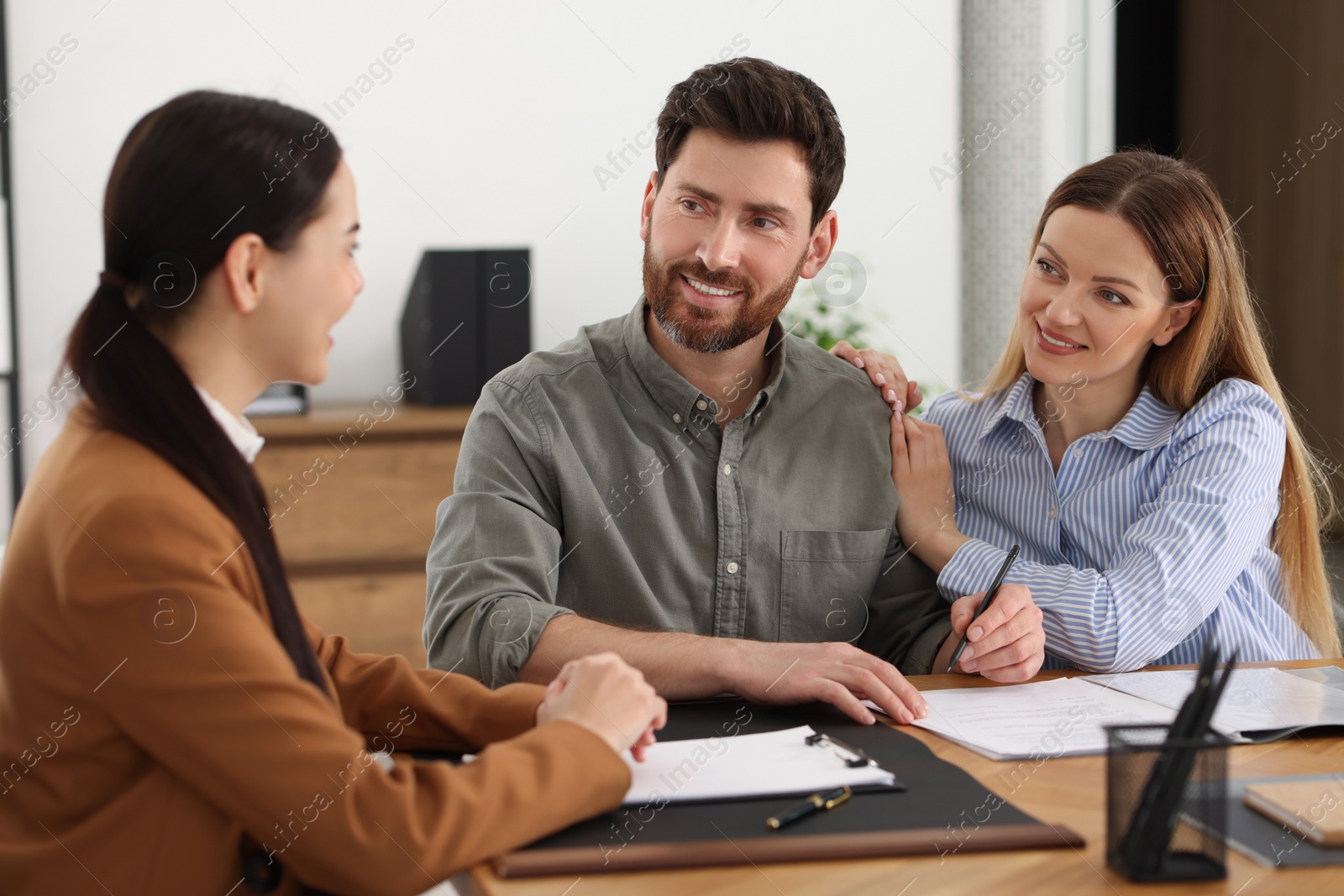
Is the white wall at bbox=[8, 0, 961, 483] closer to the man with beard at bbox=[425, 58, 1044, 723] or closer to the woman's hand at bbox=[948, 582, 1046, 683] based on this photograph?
the man with beard at bbox=[425, 58, 1044, 723]

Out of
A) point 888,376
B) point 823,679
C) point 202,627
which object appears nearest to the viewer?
point 202,627

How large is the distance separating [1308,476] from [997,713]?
0.81 metres

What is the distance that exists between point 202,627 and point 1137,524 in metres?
1.25

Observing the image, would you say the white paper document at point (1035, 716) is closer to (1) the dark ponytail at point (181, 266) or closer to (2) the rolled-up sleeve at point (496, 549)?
(2) the rolled-up sleeve at point (496, 549)

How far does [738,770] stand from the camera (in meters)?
1.06

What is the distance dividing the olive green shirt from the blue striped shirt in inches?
6.2

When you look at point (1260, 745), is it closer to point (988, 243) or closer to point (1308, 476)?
point (1308, 476)

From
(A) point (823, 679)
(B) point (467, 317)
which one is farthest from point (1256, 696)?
(B) point (467, 317)

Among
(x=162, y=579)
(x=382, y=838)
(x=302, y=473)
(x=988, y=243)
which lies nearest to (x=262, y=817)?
(x=382, y=838)

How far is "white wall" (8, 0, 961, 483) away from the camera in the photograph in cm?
311

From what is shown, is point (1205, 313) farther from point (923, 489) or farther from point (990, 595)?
point (990, 595)

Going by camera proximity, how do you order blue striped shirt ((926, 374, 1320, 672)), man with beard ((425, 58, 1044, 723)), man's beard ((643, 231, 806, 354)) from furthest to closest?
1. man's beard ((643, 231, 806, 354))
2. man with beard ((425, 58, 1044, 723))
3. blue striped shirt ((926, 374, 1320, 672))

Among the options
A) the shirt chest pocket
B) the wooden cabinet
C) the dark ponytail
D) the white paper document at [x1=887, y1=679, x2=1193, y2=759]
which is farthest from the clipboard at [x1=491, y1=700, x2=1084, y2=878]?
the wooden cabinet

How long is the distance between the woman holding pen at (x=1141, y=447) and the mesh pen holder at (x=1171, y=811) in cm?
66
